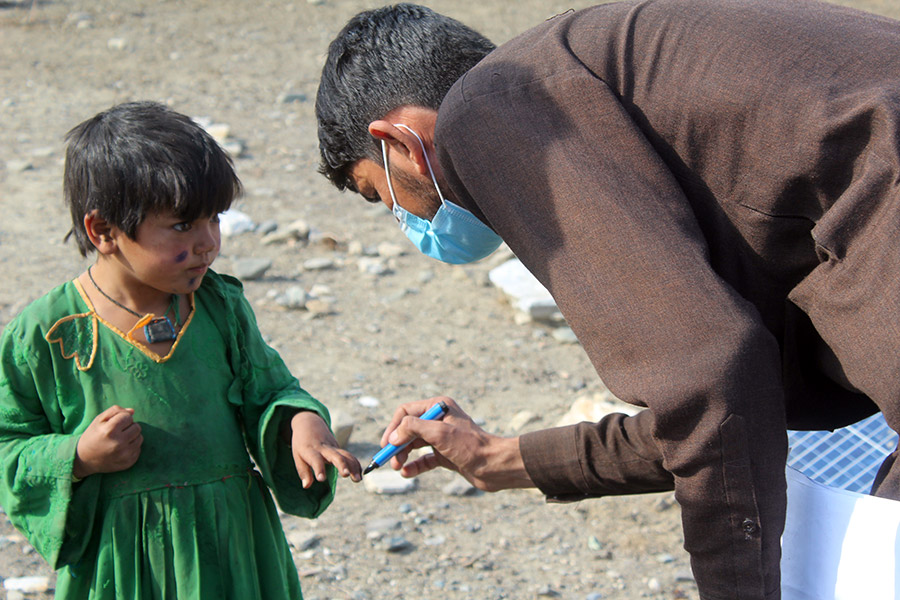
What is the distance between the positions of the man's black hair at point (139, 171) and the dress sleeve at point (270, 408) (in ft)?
0.92

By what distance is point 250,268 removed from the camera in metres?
5.07

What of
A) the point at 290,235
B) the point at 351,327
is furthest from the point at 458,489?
the point at 290,235

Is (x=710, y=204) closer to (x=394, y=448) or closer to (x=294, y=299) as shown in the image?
(x=394, y=448)

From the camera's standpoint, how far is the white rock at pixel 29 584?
9.66 feet

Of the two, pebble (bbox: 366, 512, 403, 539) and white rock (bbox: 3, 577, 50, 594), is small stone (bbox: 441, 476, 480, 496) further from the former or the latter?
white rock (bbox: 3, 577, 50, 594)

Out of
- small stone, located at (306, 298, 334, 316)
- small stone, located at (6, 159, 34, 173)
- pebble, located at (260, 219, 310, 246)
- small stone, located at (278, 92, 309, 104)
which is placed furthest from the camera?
small stone, located at (278, 92, 309, 104)

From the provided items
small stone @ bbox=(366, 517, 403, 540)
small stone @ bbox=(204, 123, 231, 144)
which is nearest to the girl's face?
small stone @ bbox=(366, 517, 403, 540)

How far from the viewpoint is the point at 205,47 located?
9422mm

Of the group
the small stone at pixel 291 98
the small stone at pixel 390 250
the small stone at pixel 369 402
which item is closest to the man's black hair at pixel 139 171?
the small stone at pixel 369 402

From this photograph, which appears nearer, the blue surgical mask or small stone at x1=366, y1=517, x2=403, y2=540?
the blue surgical mask

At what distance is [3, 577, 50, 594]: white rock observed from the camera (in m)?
2.94

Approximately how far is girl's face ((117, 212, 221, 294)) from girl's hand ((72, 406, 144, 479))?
27cm

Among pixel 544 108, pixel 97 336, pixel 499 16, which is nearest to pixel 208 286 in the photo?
pixel 97 336

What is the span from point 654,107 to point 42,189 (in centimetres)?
536
